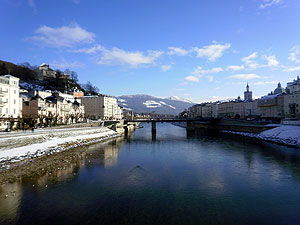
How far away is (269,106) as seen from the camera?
103 m

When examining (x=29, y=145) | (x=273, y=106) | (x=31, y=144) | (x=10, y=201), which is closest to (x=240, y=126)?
(x=273, y=106)

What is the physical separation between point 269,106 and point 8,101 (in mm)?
106796

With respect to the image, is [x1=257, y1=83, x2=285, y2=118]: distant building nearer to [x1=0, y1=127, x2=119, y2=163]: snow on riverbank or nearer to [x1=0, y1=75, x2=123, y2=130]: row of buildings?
[x1=0, y1=75, x2=123, y2=130]: row of buildings

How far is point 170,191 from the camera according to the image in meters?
16.6

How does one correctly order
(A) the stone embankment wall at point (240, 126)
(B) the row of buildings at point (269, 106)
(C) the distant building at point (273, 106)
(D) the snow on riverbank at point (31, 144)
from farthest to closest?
(C) the distant building at point (273, 106)
(B) the row of buildings at point (269, 106)
(A) the stone embankment wall at point (240, 126)
(D) the snow on riverbank at point (31, 144)

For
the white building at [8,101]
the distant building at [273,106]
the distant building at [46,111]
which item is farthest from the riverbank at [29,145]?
the distant building at [273,106]

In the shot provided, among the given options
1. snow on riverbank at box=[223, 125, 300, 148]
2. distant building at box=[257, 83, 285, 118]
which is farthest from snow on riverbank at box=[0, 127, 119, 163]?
distant building at box=[257, 83, 285, 118]

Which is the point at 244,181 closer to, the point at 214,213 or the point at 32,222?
the point at 214,213

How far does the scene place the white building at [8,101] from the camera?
149ft

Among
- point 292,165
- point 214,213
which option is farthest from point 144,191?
point 292,165

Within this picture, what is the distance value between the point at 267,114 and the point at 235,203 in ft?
344

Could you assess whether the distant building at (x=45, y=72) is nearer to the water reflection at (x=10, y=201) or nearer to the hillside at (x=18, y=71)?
the hillside at (x=18, y=71)

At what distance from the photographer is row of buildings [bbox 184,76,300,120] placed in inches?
3262

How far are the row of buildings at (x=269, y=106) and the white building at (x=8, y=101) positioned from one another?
87054 mm
